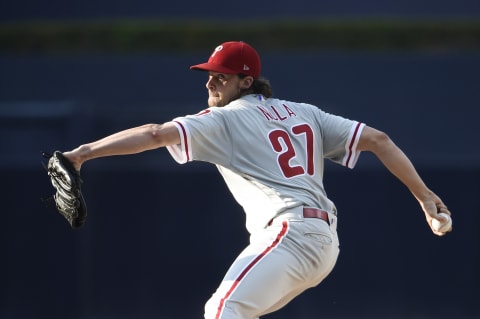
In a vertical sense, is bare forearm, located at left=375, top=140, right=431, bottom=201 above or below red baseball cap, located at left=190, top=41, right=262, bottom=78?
below

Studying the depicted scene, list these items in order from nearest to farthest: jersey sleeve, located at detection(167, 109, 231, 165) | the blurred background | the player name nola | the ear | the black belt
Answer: jersey sleeve, located at detection(167, 109, 231, 165) < the black belt < the player name nola < the ear < the blurred background

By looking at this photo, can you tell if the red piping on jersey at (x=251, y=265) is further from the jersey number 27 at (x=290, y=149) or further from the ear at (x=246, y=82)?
the ear at (x=246, y=82)

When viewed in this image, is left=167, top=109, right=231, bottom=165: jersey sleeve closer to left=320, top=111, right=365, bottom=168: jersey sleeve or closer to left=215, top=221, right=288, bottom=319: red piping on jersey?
left=215, top=221, right=288, bottom=319: red piping on jersey

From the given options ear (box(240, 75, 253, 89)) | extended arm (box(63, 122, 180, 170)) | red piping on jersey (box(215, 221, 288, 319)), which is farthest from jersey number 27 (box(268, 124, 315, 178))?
extended arm (box(63, 122, 180, 170))

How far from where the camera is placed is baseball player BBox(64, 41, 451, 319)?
3.99 metres

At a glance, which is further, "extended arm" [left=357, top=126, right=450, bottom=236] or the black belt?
"extended arm" [left=357, top=126, right=450, bottom=236]

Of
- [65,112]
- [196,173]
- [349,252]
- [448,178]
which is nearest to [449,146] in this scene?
[448,178]

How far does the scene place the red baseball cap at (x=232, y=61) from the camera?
4.57m

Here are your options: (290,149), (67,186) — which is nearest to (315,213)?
(290,149)

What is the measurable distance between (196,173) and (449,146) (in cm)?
270

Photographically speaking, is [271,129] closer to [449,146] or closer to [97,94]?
[449,146]

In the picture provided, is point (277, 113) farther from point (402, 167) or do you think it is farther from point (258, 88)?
point (402, 167)

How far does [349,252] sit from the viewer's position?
26.4 feet

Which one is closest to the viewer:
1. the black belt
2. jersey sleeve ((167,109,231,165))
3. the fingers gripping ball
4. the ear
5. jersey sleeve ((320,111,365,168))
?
the fingers gripping ball
